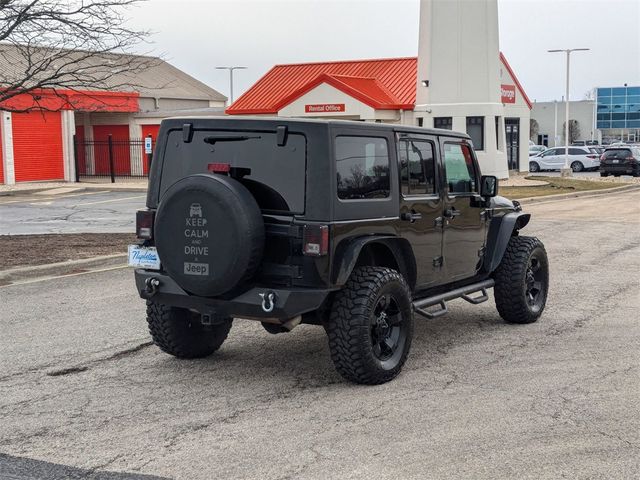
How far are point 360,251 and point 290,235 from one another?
2.02 feet

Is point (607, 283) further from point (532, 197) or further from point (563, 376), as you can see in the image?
point (532, 197)

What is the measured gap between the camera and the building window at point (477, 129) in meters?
35.9

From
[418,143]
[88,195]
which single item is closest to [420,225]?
[418,143]

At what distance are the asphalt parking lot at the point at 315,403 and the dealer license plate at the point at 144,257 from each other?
0.85m

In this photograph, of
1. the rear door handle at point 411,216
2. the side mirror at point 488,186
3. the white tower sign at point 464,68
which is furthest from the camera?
the white tower sign at point 464,68

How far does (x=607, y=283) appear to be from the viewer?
11.2 m

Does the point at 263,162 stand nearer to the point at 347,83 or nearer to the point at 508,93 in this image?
the point at 347,83

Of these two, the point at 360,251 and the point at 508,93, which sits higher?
the point at 508,93

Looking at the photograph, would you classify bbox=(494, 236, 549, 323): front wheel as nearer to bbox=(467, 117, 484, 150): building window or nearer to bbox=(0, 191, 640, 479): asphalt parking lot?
bbox=(0, 191, 640, 479): asphalt parking lot

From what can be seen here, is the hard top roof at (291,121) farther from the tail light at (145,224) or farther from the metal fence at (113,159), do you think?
the metal fence at (113,159)

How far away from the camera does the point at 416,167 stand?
7301 mm

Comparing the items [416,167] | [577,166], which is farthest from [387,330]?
[577,166]

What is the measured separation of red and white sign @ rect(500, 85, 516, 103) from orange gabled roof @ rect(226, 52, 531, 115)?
546mm

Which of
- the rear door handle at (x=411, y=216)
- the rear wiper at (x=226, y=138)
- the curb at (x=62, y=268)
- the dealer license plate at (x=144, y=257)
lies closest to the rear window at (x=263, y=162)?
the rear wiper at (x=226, y=138)
